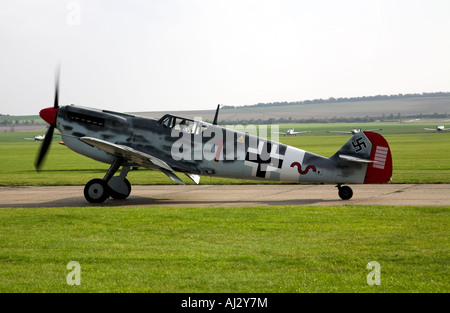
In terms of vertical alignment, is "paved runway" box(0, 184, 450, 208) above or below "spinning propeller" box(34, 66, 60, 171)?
below

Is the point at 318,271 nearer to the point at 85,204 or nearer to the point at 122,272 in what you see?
the point at 122,272

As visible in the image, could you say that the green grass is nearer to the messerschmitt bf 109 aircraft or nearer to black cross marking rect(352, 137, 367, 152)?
the messerschmitt bf 109 aircraft

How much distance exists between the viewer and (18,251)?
984 cm

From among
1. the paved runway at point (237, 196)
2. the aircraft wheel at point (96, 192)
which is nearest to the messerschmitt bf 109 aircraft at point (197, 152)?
the aircraft wheel at point (96, 192)

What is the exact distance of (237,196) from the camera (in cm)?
1834

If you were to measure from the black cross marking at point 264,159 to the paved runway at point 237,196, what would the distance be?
36.0 inches

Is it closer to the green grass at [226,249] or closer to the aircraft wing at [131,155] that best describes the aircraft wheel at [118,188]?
the aircraft wing at [131,155]

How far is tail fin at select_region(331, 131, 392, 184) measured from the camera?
1647 cm

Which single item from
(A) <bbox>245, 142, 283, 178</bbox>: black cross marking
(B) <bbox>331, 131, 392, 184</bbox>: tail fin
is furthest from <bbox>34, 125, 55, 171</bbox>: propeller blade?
(B) <bbox>331, 131, 392, 184</bbox>: tail fin

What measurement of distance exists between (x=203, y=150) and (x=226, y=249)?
753 centimetres

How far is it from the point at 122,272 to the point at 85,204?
859 cm

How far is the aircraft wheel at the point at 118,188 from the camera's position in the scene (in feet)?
58.0
